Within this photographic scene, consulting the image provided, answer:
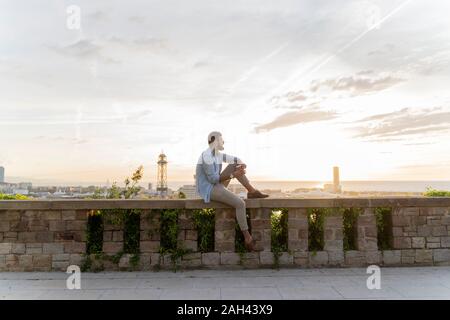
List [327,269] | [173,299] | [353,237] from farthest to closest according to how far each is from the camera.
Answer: [353,237] < [327,269] < [173,299]

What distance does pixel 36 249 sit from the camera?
222 inches

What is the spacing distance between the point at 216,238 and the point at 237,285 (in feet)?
3.31

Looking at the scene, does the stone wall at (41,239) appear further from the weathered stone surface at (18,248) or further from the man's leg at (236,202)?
the man's leg at (236,202)

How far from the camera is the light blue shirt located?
214 inches

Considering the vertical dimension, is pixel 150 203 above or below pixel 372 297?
above

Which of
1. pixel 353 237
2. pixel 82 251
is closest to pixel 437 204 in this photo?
pixel 353 237

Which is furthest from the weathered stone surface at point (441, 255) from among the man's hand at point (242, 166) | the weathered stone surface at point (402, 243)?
the man's hand at point (242, 166)

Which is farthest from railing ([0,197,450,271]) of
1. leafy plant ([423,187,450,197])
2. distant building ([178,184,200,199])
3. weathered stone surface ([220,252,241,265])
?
leafy plant ([423,187,450,197])

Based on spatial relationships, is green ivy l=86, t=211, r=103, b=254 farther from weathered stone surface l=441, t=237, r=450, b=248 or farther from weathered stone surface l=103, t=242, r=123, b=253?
weathered stone surface l=441, t=237, r=450, b=248

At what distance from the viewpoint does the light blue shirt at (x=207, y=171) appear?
17.9 ft
